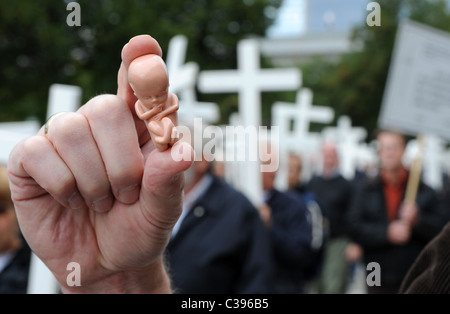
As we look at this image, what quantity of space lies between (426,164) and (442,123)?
942cm

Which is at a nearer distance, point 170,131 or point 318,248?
point 170,131

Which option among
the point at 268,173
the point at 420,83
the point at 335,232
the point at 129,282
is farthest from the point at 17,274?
the point at 335,232

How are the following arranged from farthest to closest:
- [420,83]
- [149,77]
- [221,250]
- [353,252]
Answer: [353,252] < [420,83] < [221,250] < [149,77]

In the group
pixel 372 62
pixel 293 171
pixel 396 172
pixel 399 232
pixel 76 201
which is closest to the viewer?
pixel 76 201

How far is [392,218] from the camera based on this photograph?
4.68 metres

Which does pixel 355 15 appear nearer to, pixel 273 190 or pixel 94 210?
pixel 273 190

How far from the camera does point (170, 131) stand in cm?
102

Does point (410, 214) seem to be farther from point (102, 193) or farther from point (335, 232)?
point (102, 193)

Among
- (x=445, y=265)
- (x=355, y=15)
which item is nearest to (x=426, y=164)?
(x=445, y=265)

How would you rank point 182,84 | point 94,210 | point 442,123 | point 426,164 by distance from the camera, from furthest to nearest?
point 426,164 → point 182,84 → point 442,123 → point 94,210

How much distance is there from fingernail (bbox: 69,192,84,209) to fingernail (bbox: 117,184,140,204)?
77 millimetres

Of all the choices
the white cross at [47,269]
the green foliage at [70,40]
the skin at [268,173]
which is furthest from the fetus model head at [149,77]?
the green foliage at [70,40]

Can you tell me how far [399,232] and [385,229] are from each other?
15cm

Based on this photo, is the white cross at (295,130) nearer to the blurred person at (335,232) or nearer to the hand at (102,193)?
the blurred person at (335,232)
